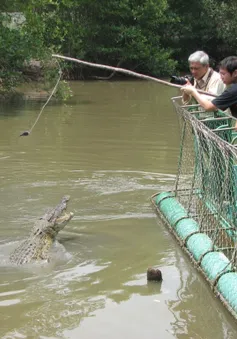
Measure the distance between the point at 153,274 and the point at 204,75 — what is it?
265 centimetres

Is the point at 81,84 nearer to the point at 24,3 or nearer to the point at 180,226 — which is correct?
the point at 24,3

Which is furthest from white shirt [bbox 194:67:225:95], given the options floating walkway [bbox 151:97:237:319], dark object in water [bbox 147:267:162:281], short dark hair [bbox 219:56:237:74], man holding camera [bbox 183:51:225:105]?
dark object in water [bbox 147:267:162:281]

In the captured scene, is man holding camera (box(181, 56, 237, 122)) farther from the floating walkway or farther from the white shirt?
the white shirt

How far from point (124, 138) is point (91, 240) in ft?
21.2

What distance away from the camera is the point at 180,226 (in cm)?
701

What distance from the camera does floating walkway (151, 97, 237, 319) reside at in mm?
5465

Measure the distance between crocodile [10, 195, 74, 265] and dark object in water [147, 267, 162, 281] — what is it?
48.1 inches

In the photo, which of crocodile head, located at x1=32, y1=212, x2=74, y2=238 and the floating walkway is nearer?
the floating walkway

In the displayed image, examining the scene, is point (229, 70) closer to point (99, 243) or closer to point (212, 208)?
point (212, 208)

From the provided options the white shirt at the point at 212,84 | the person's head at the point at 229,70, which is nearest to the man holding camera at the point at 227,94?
the person's head at the point at 229,70

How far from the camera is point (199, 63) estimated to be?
7230 mm

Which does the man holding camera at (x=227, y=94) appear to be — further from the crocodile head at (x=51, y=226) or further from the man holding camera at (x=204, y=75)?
the crocodile head at (x=51, y=226)

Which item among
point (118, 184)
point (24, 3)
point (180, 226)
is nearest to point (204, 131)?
point (180, 226)

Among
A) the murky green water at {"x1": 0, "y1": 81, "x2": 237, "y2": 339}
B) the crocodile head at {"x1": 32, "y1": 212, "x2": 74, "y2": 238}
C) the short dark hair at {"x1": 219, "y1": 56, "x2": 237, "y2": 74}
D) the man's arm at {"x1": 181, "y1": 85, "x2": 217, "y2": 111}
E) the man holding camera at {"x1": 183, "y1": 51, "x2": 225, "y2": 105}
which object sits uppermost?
the short dark hair at {"x1": 219, "y1": 56, "x2": 237, "y2": 74}
